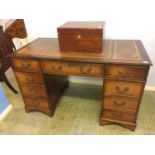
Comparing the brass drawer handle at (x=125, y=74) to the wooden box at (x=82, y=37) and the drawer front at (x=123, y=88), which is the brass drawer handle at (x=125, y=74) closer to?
the drawer front at (x=123, y=88)

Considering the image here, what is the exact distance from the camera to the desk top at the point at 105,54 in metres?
1.24

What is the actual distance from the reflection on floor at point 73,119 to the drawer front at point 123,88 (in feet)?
1.44

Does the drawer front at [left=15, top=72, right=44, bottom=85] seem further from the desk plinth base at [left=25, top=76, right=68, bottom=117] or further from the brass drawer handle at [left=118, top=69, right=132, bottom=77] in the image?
the brass drawer handle at [left=118, top=69, right=132, bottom=77]

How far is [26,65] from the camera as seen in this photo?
1471mm

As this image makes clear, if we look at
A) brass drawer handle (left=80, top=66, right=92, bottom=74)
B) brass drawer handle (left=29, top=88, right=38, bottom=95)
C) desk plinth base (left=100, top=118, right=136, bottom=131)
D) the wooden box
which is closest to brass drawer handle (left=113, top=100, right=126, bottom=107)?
desk plinth base (left=100, top=118, right=136, bottom=131)

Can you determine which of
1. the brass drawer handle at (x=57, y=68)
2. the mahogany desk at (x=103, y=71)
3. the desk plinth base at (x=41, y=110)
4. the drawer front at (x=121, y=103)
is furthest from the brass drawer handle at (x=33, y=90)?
the drawer front at (x=121, y=103)

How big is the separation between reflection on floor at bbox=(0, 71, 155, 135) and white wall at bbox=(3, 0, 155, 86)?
606 millimetres

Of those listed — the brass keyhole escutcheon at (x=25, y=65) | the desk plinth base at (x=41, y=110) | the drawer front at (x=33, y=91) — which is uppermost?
the brass keyhole escutcheon at (x=25, y=65)

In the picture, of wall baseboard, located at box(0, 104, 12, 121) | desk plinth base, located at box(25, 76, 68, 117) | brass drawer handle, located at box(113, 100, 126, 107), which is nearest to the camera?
brass drawer handle, located at box(113, 100, 126, 107)

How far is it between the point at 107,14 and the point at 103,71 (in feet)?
2.44

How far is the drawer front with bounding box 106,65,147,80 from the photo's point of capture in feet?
3.94

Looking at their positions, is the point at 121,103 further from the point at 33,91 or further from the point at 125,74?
the point at 33,91
